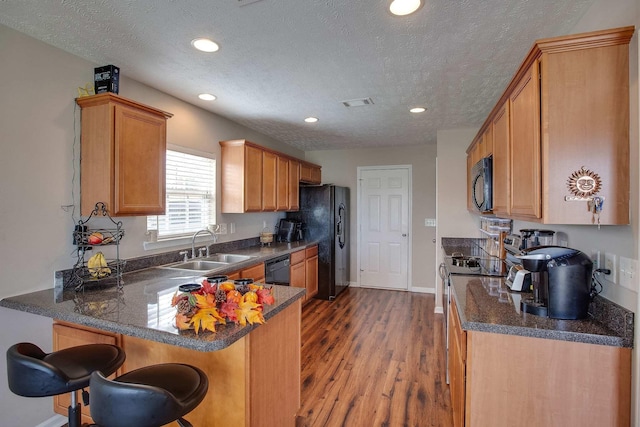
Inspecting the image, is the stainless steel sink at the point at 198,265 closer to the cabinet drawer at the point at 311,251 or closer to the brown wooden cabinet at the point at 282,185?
the brown wooden cabinet at the point at 282,185

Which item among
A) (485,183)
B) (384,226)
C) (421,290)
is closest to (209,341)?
(485,183)

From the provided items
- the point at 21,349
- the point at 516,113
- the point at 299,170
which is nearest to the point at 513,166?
the point at 516,113

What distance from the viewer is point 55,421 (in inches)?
81.1

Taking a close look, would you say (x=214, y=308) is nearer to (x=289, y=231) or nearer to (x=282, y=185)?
(x=282, y=185)

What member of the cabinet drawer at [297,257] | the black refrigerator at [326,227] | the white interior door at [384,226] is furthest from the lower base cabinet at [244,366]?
the white interior door at [384,226]

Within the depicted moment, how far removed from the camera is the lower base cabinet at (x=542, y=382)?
4.26 ft

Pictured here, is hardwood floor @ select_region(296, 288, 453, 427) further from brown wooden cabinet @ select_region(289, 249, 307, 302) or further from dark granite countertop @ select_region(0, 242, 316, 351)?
dark granite countertop @ select_region(0, 242, 316, 351)

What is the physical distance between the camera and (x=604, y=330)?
4.41 feet

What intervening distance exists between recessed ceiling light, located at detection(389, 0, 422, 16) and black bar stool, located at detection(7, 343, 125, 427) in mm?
2177

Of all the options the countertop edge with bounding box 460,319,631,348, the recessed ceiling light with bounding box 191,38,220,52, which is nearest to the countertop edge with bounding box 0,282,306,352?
the countertop edge with bounding box 460,319,631,348

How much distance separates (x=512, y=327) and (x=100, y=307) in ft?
6.63

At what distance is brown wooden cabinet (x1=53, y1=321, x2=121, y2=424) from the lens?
5.93ft

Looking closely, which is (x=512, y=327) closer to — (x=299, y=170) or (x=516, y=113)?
(x=516, y=113)

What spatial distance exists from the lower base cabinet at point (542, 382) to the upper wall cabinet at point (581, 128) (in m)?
0.54
